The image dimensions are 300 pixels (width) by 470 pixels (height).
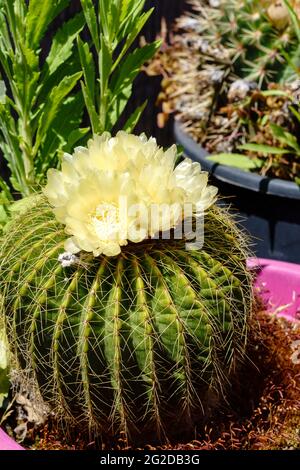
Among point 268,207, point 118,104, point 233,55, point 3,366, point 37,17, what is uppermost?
point 37,17

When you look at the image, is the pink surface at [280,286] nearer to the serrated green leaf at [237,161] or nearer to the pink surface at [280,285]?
the pink surface at [280,285]

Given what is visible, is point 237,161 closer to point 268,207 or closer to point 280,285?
point 268,207

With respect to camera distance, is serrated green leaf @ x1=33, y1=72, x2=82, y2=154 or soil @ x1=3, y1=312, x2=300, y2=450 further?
serrated green leaf @ x1=33, y1=72, x2=82, y2=154

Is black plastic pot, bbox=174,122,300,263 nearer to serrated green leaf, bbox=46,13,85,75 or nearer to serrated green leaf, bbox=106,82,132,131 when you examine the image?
serrated green leaf, bbox=106,82,132,131

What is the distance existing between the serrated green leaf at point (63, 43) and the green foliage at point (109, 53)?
8 centimetres

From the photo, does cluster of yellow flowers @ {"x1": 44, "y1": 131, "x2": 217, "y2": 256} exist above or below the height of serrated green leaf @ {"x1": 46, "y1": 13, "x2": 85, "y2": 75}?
below

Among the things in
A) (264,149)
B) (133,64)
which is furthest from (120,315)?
(264,149)

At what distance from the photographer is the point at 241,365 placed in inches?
62.7

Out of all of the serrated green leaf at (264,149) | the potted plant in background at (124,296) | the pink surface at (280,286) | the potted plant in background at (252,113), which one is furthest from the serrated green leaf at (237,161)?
the potted plant in background at (124,296)

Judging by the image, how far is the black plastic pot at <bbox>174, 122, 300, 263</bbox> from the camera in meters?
2.33

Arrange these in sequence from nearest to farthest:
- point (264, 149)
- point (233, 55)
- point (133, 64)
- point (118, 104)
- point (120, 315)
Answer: point (120, 315) < point (133, 64) < point (118, 104) < point (264, 149) < point (233, 55)

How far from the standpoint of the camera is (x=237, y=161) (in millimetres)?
2463

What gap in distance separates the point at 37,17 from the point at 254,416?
1.02 meters

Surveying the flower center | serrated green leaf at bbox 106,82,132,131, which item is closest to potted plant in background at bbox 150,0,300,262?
serrated green leaf at bbox 106,82,132,131
